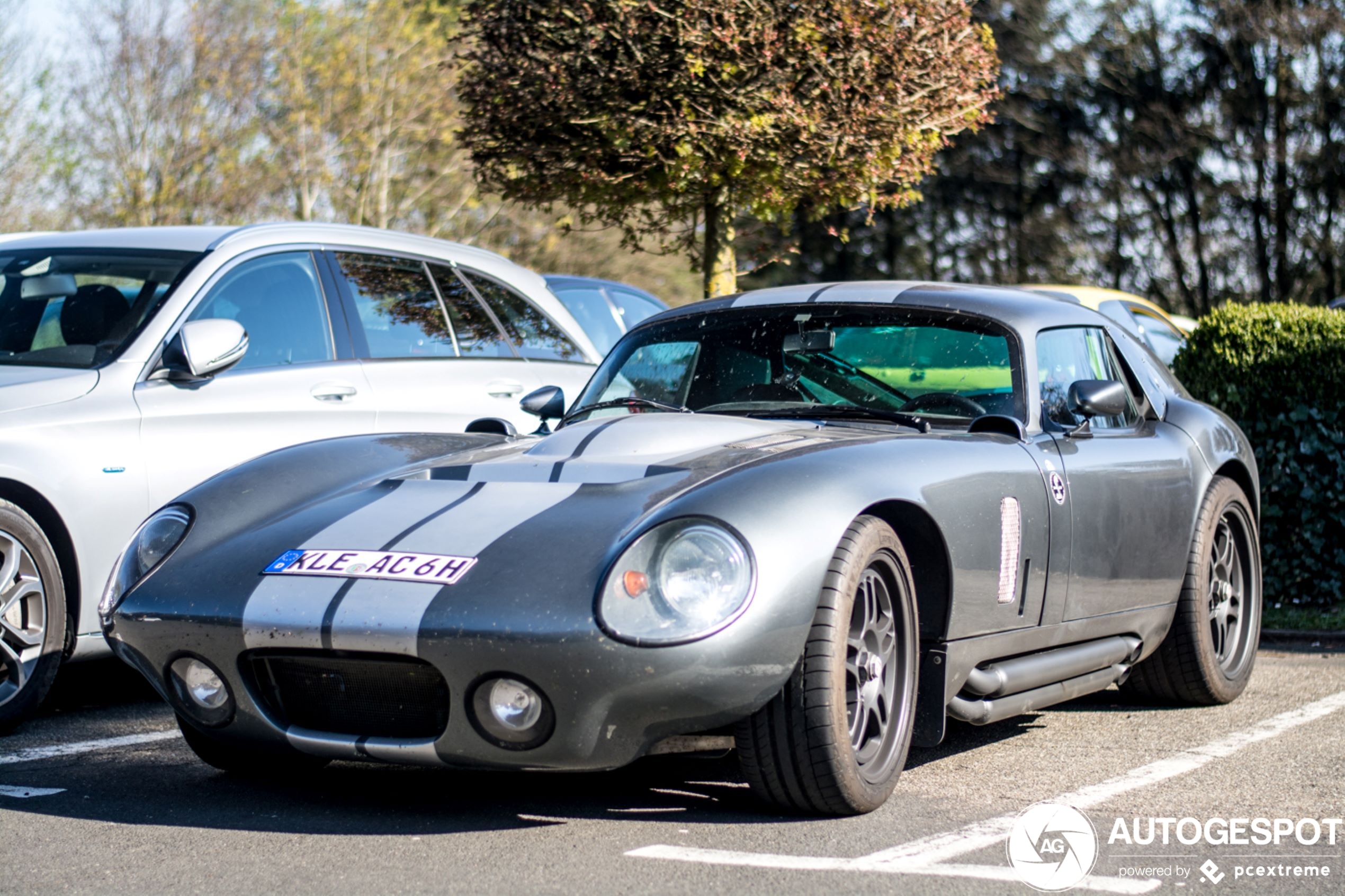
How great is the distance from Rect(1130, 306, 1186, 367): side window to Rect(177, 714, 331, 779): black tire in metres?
10.2

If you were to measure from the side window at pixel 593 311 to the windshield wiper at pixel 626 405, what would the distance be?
242 inches

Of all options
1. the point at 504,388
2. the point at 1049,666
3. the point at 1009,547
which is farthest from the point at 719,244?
the point at 1009,547

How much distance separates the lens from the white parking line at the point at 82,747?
4457 millimetres

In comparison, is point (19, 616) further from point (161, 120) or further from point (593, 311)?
point (161, 120)

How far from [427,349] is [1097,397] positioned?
3107 mm

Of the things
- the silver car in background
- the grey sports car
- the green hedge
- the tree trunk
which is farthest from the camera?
the tree trunk

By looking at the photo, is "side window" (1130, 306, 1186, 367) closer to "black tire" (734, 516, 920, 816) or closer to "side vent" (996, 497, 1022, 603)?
"side vent" (996, 497, 1022, 603)

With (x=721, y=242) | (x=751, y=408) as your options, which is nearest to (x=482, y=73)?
(x=721, y=242)

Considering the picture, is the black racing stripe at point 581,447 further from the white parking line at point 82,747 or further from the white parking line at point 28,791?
the white parking line at point 82,747

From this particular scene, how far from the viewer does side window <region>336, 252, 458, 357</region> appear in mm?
6410

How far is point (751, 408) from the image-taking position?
4.74 metres

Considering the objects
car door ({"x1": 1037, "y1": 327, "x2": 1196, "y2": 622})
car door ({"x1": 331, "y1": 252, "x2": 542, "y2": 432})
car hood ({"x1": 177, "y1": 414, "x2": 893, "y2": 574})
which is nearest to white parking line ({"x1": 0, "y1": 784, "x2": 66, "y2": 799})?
car hood ({"x1": 177, "y1": 414, "x2": 893, "y2": 574})

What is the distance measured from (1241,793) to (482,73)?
6.60 meters

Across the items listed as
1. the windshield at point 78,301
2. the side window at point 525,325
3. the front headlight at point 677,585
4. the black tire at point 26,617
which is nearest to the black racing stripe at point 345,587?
the front headlight at point 677,585
